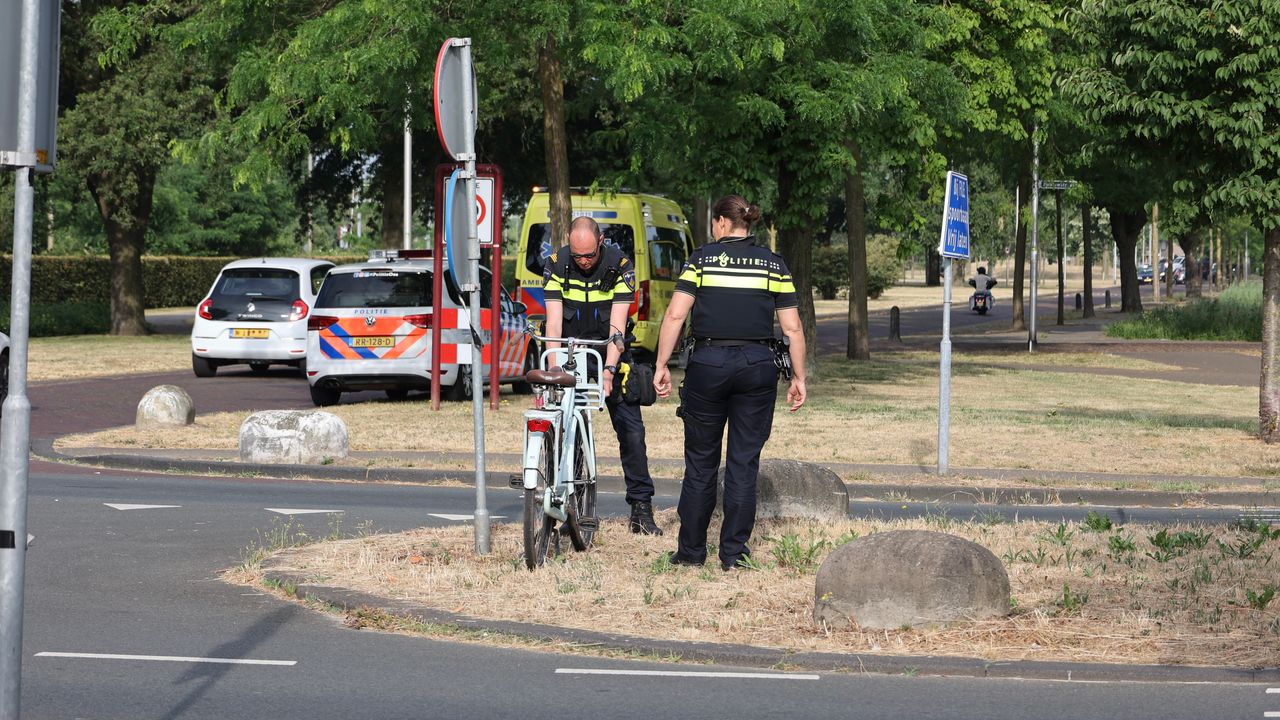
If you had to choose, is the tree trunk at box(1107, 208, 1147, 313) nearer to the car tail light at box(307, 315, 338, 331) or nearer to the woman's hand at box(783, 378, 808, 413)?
the car tail light at box(307, 315, 338, 331)

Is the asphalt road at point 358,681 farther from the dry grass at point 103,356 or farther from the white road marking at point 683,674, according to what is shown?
the dry grass at point 103,356

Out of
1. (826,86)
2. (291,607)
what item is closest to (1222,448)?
(826,86)

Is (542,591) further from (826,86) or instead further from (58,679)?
(826,86)

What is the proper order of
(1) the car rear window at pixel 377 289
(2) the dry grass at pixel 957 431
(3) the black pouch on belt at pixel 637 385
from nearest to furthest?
(3) the black pouch on belt at pixel 637 385
(2) the dry grass at pixel 957 431
(1) the car rear window at pixel 377 289

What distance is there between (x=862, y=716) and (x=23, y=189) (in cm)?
340

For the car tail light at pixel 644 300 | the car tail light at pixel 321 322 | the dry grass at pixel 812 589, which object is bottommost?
the dry grass at pixel 812 589

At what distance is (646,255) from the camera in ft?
85.1

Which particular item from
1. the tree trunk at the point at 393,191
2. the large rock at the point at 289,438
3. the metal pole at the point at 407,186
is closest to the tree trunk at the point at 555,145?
the large rock at the point at 289,438

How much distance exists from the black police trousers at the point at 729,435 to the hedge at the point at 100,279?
1180 inches

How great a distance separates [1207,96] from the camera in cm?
1609

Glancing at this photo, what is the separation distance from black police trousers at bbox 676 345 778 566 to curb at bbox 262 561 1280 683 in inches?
59.3

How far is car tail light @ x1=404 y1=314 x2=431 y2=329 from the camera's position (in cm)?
1959

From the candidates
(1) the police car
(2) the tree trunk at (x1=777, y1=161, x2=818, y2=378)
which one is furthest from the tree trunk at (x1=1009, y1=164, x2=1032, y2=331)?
(1) the police car

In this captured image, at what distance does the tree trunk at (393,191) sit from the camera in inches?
1636
